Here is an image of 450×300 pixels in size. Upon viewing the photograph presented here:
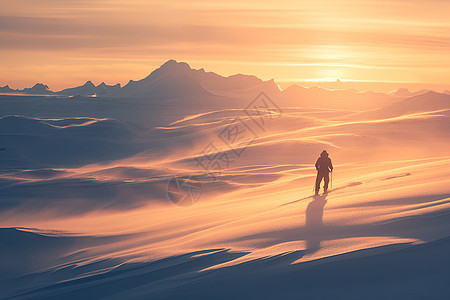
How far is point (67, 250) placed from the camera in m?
A: 11.3

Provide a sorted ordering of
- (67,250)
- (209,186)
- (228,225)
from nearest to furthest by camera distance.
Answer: (228,225), (67,250), (209,186)

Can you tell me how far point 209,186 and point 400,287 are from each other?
665 inches

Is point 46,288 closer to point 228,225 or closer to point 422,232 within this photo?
point 228,225

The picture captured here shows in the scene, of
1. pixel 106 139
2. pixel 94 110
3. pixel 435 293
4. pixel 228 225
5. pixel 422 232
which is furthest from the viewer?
pixel 94 110

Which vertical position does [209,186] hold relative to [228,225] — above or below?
above

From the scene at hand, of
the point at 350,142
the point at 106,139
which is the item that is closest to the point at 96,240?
the point at 350,142

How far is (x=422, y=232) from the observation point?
22.0 ft

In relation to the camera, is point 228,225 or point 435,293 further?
point 228,225

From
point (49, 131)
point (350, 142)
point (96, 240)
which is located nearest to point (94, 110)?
point (49, 131)

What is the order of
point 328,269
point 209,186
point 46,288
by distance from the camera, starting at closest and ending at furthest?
point 328,269 < point 46,288 < point 209,186

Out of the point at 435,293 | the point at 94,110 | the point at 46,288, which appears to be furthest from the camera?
the point at 94,110

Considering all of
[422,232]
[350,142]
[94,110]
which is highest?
[94,110]

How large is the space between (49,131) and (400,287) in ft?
188

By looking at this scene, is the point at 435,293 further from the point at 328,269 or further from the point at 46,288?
the point at 46,288
